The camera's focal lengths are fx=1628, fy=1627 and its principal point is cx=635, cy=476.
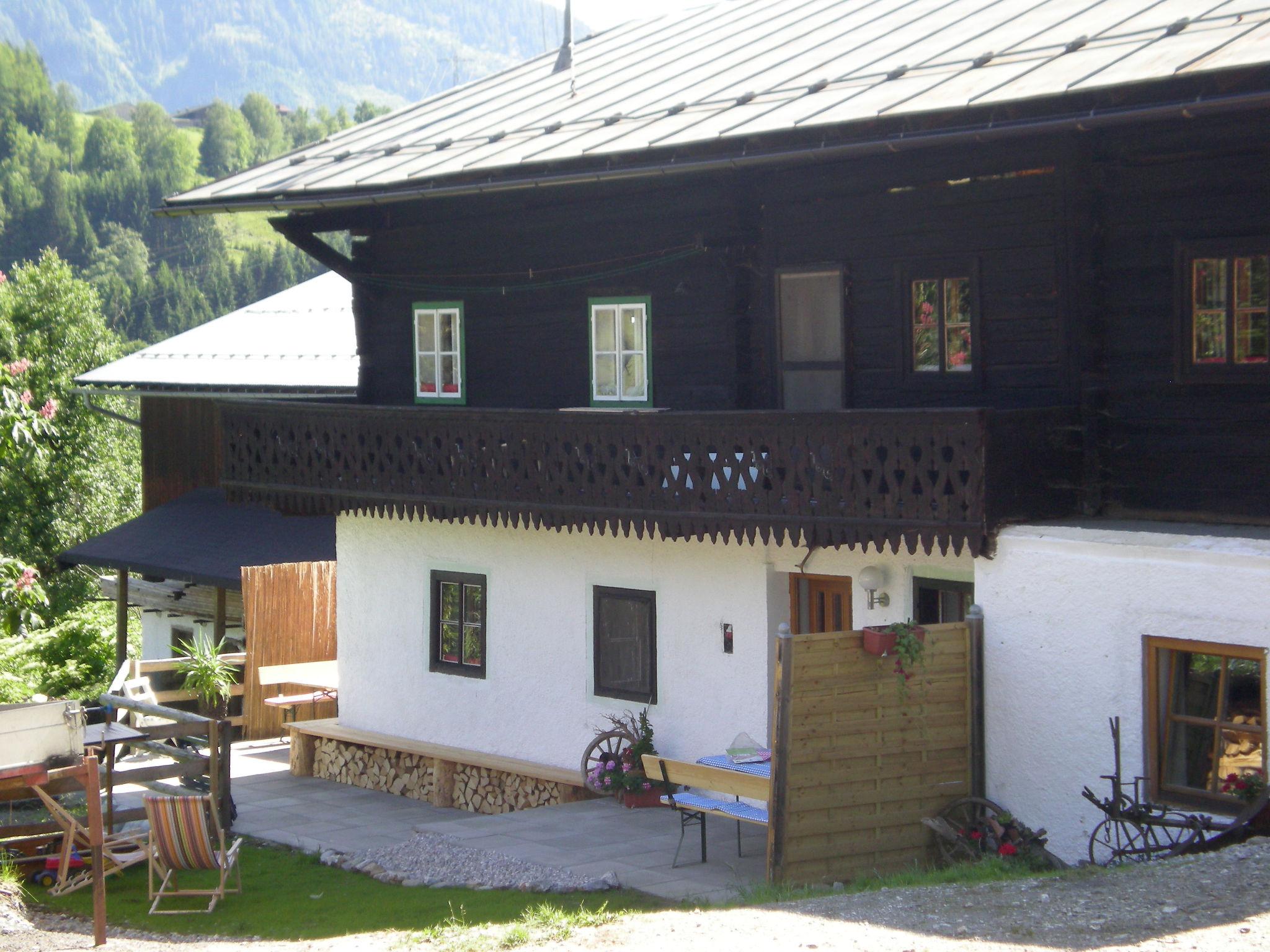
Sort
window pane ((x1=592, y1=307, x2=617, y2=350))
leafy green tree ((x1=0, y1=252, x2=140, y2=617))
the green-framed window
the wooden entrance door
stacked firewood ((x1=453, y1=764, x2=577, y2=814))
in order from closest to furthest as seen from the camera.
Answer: the wooden entrance door → stacked firewood ((x1=453, y1=764, x2=577, y2=814)) → the green-framed window → window pane ((x1=592, y1=307, x2=617, y2=350)) → leafy green tree ((x1=0, y1=252, x2=140, y2=617))

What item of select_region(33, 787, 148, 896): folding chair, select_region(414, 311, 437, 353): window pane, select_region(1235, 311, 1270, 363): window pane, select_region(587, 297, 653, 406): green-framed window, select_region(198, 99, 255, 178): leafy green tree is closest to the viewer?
select_region(1235, 311, 1270, 363): window pane

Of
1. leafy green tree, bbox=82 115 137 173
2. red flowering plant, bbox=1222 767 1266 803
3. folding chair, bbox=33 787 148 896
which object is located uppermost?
leafy green tree, bbox=82 115 137 173

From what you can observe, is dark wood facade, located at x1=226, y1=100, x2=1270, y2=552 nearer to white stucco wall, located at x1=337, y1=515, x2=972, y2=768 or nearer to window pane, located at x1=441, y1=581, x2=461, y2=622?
white stucco wall, located at x1=337, y1=515, x2=972, y2=768

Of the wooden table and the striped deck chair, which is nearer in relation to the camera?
the wooden table

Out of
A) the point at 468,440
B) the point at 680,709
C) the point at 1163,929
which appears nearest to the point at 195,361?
the point at 468,440

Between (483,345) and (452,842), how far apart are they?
20.0ft

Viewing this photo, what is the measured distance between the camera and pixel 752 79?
15.9 m

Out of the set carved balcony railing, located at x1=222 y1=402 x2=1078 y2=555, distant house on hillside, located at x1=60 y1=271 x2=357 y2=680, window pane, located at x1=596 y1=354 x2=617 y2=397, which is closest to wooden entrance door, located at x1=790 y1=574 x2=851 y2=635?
carved balcony railing, located at x1=222 y1=402 x2=1078 y2=555

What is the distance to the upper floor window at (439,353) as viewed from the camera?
18.2 m

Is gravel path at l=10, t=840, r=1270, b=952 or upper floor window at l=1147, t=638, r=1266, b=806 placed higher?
upper floor window at l=1147, t=638, r=1266, b=806

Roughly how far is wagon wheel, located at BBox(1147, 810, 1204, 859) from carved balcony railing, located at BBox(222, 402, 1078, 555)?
2.34 metres

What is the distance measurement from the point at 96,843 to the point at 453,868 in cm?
280

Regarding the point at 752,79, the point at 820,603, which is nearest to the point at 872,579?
the point at 820,603

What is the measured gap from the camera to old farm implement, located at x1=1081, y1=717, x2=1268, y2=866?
1044cm
